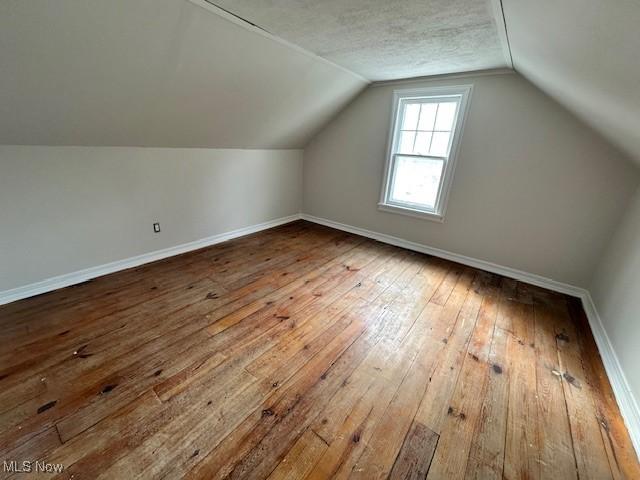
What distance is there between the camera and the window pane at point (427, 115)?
3.10 metres

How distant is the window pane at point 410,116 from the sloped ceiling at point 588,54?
114 centimetres

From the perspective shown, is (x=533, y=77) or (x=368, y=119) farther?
(x=368, y=119)

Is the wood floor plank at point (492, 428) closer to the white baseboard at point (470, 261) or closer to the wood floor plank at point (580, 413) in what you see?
the wood floor plank at point (580, 413)

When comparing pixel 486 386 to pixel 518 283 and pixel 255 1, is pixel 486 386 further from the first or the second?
pixel 255 1

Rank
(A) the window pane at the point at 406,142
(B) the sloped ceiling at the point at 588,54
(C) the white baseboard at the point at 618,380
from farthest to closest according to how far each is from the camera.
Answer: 1. (A) the window pane at the point at 406,142
2. (C) the white baseboard at the point at 618,380
3. (B) the sloped ceiling at the point at 588,54

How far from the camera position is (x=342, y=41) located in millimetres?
2018

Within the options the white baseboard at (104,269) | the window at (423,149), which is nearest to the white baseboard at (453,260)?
the white baseboard at (104,269)

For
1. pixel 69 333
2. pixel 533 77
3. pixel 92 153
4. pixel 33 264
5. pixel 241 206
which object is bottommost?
pixel 69 333

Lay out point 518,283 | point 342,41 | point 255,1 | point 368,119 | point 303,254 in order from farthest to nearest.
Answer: point 368,119 → point 303,254 → point 518,283 → point 342,41 → point 255,1

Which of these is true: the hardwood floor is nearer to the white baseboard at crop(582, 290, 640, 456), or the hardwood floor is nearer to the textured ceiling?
the white baseboard at crop(582, 290, 640, 456)

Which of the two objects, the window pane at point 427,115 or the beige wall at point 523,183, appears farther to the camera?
the window pane at point 427,115

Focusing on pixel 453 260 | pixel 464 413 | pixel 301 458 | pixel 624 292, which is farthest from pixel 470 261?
pixel 301 458

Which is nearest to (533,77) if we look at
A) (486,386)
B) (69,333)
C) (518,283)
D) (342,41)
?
(342,41)

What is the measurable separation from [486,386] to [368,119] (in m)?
3.13
